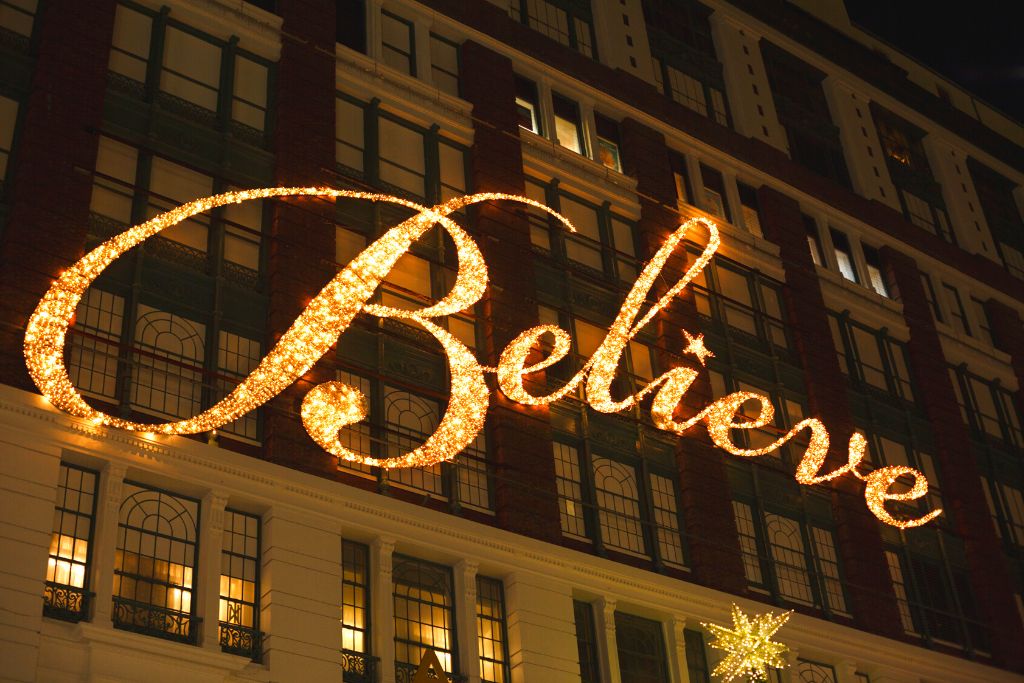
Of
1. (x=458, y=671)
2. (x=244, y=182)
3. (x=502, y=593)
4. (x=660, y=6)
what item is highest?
(x=660, y=6)

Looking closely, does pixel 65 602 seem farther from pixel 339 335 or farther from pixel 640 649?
pixel 640 649

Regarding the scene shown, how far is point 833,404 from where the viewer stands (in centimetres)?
4659

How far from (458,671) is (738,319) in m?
19.1

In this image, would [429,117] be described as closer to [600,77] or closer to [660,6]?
[600,77]

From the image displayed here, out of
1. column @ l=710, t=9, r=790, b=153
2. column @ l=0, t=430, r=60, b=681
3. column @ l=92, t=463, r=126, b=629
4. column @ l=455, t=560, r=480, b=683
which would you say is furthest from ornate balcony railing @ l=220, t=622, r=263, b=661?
column @ l=710, t=9, r=790, b=153

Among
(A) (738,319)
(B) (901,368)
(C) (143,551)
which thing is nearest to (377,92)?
(A) (738,319)

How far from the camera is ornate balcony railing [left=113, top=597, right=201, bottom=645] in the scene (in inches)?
1098

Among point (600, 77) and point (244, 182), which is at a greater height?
point (600, 77)

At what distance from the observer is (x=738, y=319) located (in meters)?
46.6

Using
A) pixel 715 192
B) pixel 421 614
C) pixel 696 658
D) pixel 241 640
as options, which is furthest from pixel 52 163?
pixel 715 192

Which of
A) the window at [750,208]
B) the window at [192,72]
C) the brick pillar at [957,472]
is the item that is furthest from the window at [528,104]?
the brick pillar at [957,472]

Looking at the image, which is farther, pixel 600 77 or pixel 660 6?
pixel 660 6

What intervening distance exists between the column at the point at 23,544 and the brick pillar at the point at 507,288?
39.7ft

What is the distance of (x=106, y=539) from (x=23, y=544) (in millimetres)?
1864
